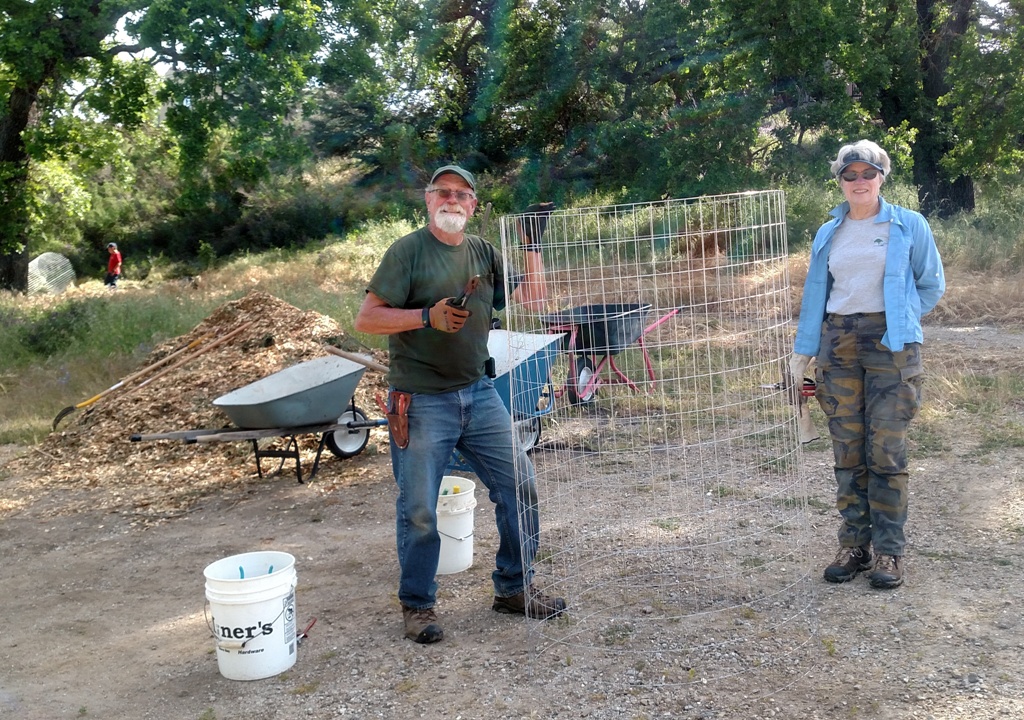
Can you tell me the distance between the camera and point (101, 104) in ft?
45.6

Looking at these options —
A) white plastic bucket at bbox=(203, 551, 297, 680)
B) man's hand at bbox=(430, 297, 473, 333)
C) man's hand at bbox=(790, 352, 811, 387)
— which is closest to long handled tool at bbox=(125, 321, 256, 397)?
white plastic bucket at bbox=(203, 551, 297, 680)

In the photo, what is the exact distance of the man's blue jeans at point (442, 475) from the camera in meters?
3.66

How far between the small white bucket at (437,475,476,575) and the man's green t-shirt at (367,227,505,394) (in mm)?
928

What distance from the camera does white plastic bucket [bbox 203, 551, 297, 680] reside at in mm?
3492

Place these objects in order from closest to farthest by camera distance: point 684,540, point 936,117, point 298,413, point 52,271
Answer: point 684,540 → point 298,413 → point 936,117 → point 52,271

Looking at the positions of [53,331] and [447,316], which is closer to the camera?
[447,316]

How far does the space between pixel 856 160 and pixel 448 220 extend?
1.69 metres

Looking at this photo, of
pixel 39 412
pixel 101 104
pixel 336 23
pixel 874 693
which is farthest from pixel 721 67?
pixel 874 693

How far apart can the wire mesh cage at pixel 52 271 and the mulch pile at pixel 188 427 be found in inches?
690

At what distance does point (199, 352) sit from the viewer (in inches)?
349

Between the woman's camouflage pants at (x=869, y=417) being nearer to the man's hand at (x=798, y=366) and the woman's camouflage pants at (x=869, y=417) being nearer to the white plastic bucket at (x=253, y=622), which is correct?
the man's hand at (x=798, y=366)

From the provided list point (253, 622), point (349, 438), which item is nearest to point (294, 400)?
point (349, 438)

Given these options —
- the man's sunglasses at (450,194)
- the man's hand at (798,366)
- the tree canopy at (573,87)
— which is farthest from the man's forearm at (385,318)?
the tree canopy at (573,87)

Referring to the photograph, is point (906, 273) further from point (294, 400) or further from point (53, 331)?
point (53, 331)
